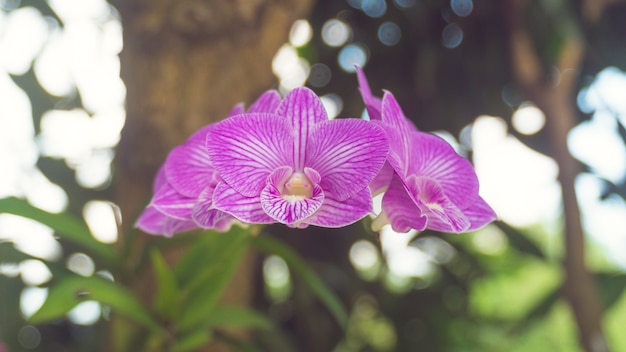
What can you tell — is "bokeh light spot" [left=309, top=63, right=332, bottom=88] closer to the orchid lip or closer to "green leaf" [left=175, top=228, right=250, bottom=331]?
"green leaf" [left=175, top=228, right=250, bottom=331]

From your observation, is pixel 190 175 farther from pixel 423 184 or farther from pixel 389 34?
pixel 389 34

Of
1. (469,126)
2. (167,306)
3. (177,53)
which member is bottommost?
(469,126)

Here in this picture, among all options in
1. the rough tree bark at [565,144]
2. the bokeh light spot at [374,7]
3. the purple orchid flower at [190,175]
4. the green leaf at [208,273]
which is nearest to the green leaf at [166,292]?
the green leaf at [208,273]

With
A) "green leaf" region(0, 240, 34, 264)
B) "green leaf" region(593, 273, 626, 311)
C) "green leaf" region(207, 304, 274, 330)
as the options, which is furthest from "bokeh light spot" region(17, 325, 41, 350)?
"green leaf" region(593, 273, 626, 311)

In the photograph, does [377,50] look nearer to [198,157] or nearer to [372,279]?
[372,279]

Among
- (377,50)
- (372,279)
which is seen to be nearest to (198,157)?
(377,50)

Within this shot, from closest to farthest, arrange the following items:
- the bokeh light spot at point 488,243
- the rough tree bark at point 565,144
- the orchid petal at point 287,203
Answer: the orchid petal at point 287,203 → the rough tree bark at point 565,144 → the bokeh light spot at point 488,243

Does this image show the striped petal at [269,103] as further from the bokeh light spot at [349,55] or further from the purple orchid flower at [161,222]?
the bokeh light spot at [349,55]
